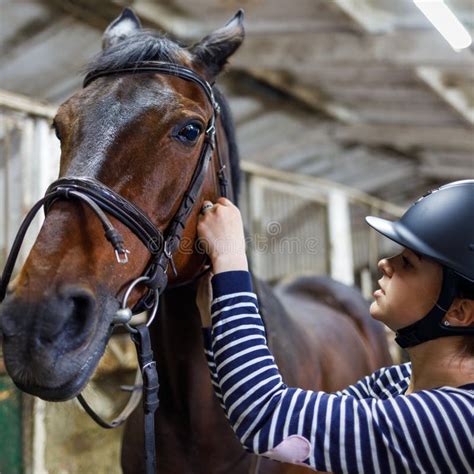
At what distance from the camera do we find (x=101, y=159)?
48.1 inches

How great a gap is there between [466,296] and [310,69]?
337cm

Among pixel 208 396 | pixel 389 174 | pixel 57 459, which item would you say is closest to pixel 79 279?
pixel 208 396

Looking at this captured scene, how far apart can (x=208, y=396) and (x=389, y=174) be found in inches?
242

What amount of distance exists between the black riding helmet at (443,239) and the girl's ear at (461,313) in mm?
13

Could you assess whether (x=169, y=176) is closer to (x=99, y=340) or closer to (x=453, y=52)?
(x=99, y=340)

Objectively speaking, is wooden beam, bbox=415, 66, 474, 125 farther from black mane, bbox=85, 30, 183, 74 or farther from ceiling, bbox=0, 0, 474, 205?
black mane, bbox=85, 30, 183, 74

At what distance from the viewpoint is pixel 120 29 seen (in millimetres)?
1800

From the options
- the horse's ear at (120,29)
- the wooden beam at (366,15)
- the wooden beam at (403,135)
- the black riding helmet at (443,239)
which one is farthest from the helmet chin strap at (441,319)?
the wooden beam at (403,135)

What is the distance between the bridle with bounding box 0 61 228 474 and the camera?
3.78 ft

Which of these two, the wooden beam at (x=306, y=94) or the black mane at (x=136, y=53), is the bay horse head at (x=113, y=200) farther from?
the wooden beam at (x=306, y=94)

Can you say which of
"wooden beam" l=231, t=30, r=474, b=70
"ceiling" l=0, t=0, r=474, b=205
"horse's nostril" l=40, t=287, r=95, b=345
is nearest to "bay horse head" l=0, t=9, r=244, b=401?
"horse's nostril" l=40, t=287, r=95, b=345

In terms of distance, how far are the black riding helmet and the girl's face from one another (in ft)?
0.06

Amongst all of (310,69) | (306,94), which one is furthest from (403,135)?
(310,69)

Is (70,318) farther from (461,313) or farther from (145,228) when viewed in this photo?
(461,313)
